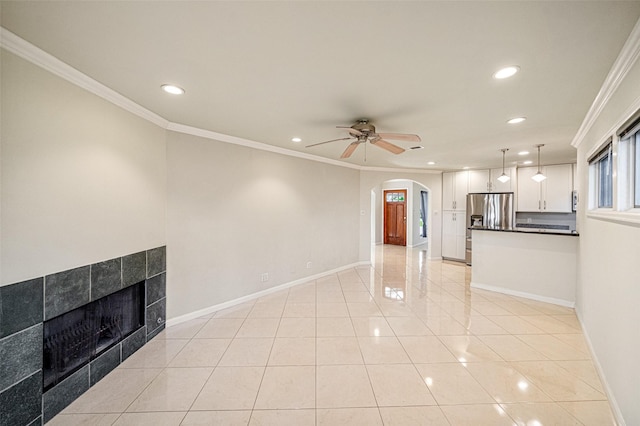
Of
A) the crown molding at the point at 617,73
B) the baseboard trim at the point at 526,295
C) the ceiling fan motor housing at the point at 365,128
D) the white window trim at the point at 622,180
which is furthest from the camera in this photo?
the baseboard trim at the point at 526,295

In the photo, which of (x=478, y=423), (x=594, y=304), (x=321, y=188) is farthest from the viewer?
(x=321, y=188)

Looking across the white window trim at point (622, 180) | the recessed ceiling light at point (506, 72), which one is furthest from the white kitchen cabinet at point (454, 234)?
the recessed ceiling light at point (506, 72)

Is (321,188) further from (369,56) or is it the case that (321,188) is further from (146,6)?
(146,6)

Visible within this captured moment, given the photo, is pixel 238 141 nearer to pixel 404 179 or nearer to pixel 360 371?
pixel 360 371

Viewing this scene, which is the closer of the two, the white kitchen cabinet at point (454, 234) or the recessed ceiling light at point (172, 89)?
the recessed ceiling light at point (172, 89)

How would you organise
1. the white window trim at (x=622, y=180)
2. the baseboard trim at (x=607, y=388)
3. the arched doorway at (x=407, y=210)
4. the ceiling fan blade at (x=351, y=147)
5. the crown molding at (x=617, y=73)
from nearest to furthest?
the crown molding at (x=617, y=73) → the baseboard trim at (x=607, y=388) → the white window trim at (x=622, y=180) → the ceiling fan blade at (x=351, y=147) → the arched doorway at (x=407, y=210)

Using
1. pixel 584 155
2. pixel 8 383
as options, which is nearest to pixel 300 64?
pixel 8 383

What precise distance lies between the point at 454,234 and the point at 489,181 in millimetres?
1621

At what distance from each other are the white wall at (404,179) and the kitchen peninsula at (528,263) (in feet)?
8.04

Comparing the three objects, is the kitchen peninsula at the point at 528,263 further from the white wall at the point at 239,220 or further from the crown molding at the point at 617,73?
the white wall at the point at 239,220

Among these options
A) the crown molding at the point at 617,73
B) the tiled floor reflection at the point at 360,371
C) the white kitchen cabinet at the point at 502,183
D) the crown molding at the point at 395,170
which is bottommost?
the tiled floor reflection at the point at 360,371

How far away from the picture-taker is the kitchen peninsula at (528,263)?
4.01 metres

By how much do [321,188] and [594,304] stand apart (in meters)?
4.23

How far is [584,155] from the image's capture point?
3.35 m
